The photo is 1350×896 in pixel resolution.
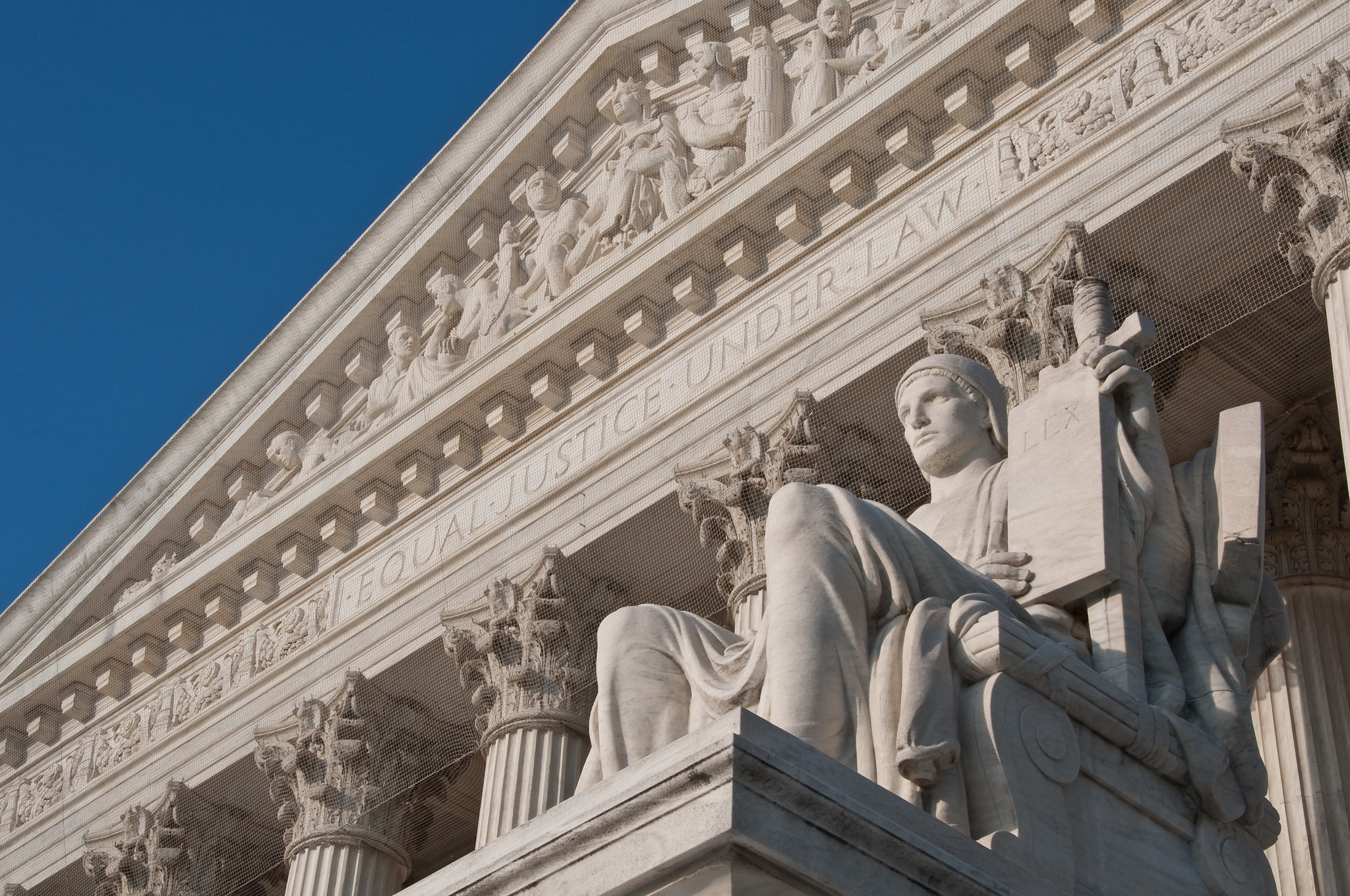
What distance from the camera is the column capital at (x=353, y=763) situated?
15797 mm

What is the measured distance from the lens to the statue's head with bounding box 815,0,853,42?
15.4 m

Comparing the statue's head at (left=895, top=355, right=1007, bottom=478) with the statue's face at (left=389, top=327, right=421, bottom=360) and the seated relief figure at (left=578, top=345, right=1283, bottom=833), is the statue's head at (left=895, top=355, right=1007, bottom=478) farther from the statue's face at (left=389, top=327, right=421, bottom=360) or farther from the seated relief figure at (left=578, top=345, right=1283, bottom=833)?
the statue's face at (left=389, top=327, right=421, bottom=360)

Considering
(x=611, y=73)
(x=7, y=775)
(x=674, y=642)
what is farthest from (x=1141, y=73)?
(x=7, y=775)

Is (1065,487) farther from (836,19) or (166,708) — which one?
(166,708)

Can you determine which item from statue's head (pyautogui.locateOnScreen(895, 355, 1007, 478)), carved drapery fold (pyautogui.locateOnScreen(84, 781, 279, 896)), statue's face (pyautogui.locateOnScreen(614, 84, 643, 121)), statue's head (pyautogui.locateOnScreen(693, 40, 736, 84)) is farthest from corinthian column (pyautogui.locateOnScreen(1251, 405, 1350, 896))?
carved drapery fold (pyautogui.locateOnScreen(84, 781, 279, 896))

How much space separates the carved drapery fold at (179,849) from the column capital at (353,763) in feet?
5.64

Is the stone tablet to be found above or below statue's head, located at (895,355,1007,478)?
Answer: below

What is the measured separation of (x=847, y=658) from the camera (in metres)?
5.72

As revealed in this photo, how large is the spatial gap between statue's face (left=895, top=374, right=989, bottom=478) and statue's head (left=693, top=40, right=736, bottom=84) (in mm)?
9072

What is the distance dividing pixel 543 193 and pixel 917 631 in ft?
41.3

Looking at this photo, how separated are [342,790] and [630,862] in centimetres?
1203

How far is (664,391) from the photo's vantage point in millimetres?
15086

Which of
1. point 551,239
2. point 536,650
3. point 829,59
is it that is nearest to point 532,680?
point 536,650

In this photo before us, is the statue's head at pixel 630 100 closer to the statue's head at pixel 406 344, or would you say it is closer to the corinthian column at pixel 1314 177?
the statue's head at pixel 406 344
